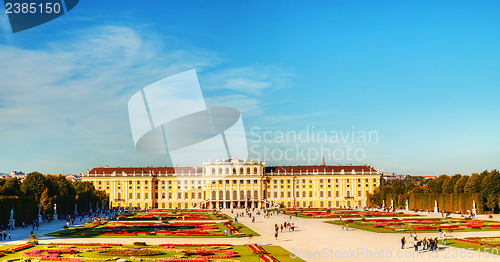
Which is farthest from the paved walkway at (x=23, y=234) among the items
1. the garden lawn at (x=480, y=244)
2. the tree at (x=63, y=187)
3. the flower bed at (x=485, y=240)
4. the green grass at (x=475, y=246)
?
the tree at (x=63, y=187)

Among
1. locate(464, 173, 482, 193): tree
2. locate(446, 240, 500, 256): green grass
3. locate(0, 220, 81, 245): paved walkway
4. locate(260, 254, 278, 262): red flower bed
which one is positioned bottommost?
locate(0, 220, 81, 245): paved walkway

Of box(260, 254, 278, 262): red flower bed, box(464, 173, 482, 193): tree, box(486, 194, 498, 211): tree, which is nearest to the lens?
box(260, 254, 278, 262): red flower bed

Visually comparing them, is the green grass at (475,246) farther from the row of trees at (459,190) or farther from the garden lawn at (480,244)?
the row of trees at (459,190)

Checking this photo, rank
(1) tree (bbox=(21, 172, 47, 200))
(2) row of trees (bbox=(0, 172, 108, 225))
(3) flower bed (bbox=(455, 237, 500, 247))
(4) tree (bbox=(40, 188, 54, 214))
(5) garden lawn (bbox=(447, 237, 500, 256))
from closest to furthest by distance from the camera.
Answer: (5) garden lawn (bbox=(447, 237, 500, 256))
(3) flower bed (bbox=(455, 237, 500, 247))
(2) row of trees (bbox=(0, 172, 108, 225))
(4) tree (bbox=(40, 188, 54, 214))
(1) tree (bbox=(21, 172, 47, 200))

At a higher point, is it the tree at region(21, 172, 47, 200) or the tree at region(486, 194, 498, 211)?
the tree at region(21, 172, 47, 200)

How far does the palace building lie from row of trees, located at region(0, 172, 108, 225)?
21589 millimetres

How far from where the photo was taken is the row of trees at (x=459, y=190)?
240ft

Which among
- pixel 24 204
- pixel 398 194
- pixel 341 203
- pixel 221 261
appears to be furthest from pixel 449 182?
pixel 221 261

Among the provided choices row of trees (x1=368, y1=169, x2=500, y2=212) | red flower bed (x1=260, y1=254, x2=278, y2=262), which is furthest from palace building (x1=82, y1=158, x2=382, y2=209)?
red flower bed (x1=260, y1=254, x2=278, y2=262)

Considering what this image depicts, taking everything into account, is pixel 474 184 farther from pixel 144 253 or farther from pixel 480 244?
pixel 144 253

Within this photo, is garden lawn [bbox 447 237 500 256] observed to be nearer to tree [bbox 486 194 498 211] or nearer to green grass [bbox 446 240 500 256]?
green grass [bbox 446 240 500 256]

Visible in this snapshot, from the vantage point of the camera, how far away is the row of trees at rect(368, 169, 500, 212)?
73.2 metres

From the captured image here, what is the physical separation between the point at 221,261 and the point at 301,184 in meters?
104

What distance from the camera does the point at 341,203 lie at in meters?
128
